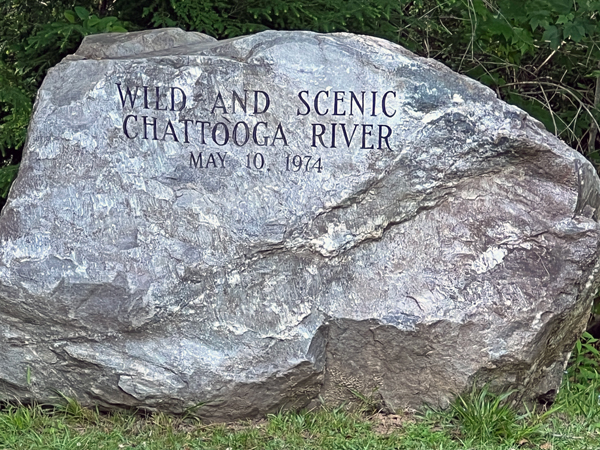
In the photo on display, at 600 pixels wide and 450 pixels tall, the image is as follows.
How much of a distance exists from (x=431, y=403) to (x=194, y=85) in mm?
1606

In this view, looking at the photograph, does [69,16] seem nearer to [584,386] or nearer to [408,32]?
[408,32]

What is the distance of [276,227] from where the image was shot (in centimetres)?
332

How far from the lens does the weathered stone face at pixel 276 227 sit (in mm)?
3338

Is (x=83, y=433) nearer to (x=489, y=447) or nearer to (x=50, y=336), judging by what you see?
(x=50, y=336)

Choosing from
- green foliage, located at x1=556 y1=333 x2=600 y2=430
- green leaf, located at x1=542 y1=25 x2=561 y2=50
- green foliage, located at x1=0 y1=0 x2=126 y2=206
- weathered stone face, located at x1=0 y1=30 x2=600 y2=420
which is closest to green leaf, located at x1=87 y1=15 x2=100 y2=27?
green foliage, located at x1=0 y1=0 x2=126 y2=206

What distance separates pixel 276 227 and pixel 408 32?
225 cm

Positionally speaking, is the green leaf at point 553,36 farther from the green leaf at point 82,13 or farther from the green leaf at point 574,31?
the green leaf at point 82,13

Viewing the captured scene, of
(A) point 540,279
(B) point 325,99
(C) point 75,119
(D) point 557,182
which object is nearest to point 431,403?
(A) point 540,279

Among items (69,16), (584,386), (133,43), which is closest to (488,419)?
(584,386)

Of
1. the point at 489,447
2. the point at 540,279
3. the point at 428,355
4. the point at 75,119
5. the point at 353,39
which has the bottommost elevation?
the point at 489,447

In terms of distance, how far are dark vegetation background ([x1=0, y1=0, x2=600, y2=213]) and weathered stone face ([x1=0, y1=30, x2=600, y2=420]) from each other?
2.54 feet

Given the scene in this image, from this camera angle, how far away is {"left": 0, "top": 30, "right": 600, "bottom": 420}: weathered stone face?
334 cm

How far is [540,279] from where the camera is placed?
340 cm

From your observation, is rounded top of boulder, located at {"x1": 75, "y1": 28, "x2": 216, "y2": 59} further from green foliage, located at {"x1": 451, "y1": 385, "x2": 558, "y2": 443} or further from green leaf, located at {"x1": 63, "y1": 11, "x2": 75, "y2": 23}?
green foliage, located at {"x1": 451, "y1": 385, "x2": 558, "y2": 443}
